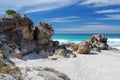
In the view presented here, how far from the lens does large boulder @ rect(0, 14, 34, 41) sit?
27922 millimetres

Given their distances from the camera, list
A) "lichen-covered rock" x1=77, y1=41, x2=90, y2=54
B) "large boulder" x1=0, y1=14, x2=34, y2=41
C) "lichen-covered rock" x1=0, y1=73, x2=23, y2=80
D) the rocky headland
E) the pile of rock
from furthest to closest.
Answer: the pile of rock
"lichen-covered rock" x1=77, y1=41, x2=90, y2=54
"large boulder" x1=0, y1=14, x2=34, y2=41
the rocky headland
"lichen-covered rock" x1=0, y1=73, x2=23, y2=80

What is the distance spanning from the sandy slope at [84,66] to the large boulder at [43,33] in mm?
4364

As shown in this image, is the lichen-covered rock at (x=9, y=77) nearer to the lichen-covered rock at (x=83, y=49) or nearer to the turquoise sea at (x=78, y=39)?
the lichen-covered rock at (x=83, y=49)

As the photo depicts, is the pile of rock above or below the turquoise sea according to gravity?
above

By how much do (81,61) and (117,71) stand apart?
4925mm

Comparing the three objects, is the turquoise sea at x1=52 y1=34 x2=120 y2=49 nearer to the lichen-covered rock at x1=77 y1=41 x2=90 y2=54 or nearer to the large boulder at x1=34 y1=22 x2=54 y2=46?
the lichen-covered rock at x1=77 y1=41 x2=90 y2=54

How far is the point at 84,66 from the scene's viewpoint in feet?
79.1

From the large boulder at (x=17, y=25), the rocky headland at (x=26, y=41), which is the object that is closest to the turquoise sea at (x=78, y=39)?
the rocky headland at (x=26, y=41)

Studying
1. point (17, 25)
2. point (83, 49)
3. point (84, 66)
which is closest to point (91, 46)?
point (83, 49)

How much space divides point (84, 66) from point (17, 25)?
8.93 meters

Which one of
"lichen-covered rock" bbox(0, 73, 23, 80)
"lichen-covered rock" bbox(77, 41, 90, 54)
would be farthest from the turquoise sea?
"lichen-covered rock" bbox(0, 73, 23, 80)

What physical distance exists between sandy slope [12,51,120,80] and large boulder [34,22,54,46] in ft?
14.3

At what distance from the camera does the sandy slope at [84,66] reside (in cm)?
2025

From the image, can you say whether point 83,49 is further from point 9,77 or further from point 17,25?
point 9,77
